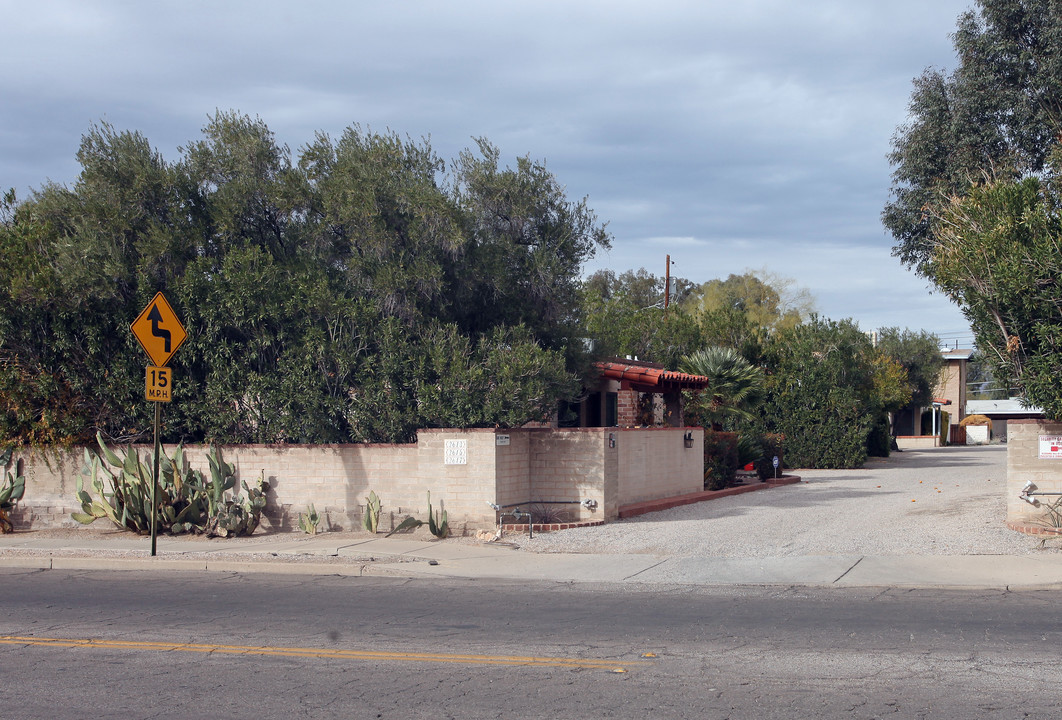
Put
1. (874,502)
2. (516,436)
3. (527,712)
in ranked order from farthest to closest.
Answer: (874,502), (516,436), (527,712)

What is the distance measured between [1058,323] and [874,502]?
23.8ft

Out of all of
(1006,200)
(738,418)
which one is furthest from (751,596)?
(738,418)

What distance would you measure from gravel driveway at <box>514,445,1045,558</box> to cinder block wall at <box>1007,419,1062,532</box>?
1.12 feet

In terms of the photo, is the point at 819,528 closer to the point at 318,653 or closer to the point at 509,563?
the point at 509,563

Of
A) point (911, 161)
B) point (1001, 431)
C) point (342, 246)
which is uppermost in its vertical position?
point (911, 161)

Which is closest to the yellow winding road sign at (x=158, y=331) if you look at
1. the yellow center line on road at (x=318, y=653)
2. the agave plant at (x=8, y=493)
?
the agave plant at (x=8, y=493)

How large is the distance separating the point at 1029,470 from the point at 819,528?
11.2 ft

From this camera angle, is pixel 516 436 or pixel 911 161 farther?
pixel 911 161

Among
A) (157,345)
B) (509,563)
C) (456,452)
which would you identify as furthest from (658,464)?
(157,345)

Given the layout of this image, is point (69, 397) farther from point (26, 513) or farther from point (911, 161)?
point (911, 161)

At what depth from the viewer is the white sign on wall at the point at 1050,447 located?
14.1 metres

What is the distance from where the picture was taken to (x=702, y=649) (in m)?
7.96

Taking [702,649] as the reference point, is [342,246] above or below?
above

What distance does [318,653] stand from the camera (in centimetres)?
789
